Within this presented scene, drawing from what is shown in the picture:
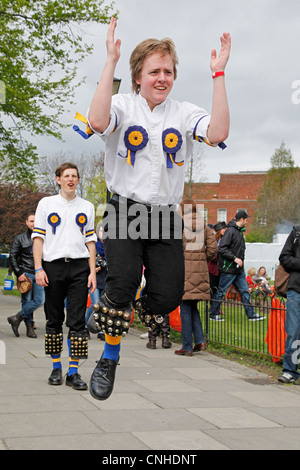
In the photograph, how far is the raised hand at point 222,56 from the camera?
343cm

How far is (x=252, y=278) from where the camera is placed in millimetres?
15898

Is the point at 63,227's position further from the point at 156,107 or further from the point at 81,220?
the point at 156,107

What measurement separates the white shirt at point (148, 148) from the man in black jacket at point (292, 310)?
147 inches

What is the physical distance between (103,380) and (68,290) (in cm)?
253

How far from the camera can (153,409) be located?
556 cm

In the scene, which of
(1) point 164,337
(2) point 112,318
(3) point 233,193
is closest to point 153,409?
(2) point 112,318

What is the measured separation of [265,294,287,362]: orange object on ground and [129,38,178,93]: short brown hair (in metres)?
5.04

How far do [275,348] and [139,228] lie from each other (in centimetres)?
509

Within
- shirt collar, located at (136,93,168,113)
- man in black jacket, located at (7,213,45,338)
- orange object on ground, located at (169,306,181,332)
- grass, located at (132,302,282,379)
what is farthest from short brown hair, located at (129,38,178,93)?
orange object on ground, located at (169,306,181,332)

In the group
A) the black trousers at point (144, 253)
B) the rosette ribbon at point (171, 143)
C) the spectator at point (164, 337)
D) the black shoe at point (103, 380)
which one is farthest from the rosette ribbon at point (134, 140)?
the spectator at point (164, 337)

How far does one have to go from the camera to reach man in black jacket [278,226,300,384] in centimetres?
708

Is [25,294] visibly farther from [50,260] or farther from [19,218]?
[19,218]

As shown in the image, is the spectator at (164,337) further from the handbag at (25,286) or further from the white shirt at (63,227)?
the white shirt at (63,227)

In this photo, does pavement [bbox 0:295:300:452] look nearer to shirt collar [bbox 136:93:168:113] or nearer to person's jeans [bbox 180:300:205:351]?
person's jeans [bbox 180:300:205:351]
